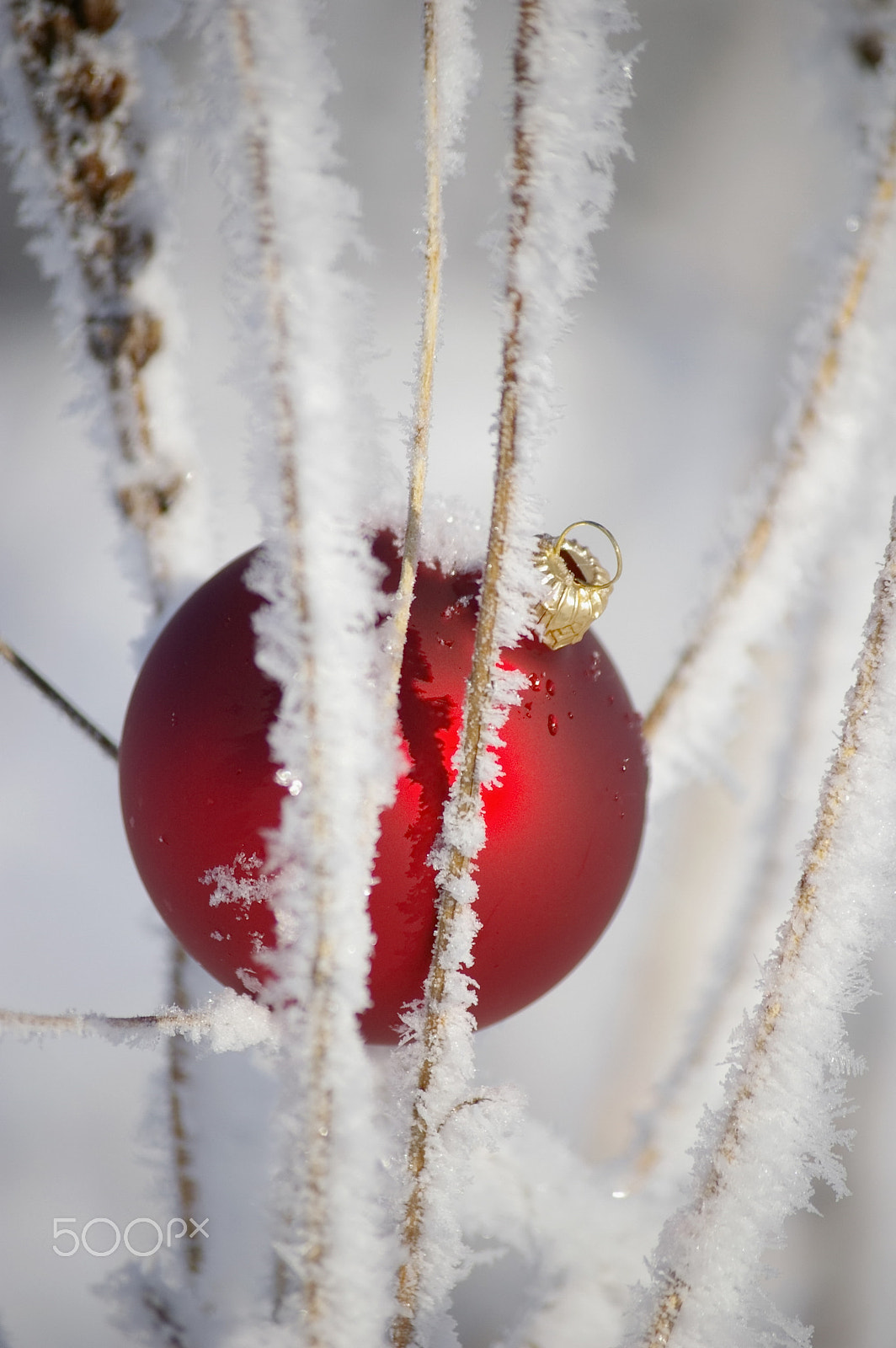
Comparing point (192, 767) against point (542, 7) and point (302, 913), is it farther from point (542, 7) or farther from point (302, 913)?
point (542, 7)


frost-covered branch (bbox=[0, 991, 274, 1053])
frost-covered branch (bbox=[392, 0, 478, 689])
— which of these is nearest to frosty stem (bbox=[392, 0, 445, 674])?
frost-covered branch (bbox=[392, 0, 478, 689])

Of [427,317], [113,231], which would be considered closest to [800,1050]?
[427,317]

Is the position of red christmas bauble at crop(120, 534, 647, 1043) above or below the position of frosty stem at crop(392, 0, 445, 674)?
below

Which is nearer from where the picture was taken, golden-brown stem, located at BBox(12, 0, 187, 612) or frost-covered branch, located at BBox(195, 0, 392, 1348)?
frost-covered branch, located at BBox(195, 0, 392, 1348)

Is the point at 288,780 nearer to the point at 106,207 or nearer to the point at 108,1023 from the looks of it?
the point at 108,1023

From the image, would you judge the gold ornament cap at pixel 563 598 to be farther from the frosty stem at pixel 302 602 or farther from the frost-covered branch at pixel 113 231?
the frost-covered branch at pixel 113 231

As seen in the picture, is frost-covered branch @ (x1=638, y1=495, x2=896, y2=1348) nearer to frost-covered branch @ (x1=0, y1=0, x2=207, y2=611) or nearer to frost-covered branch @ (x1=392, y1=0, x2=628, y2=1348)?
frost-covered branch @ (x1=392, y1=0, x2=628, y2=1348)

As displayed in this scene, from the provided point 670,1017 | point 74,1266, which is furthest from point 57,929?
point 670,1017

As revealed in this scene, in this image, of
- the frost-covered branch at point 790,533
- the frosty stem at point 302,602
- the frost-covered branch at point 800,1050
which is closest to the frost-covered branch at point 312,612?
the frosty stem at point 302,602
